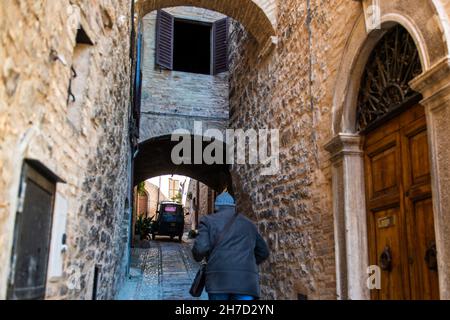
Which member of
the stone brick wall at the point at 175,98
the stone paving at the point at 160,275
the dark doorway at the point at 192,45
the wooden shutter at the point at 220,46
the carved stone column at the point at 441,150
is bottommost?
the stone paving at the point at 160,275

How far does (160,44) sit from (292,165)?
217 inches

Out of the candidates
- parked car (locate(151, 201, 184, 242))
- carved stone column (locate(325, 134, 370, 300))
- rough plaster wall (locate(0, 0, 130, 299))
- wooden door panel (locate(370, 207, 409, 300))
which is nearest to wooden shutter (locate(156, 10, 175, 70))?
rough plaster wall (locate(0, 0, 130, 299))

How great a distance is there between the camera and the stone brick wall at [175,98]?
378 inches

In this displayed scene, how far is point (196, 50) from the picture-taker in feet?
41.5

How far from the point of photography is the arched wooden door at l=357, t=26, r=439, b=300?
11.4 feet

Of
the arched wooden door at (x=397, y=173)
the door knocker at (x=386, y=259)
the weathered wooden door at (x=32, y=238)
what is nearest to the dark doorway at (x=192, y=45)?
the arched wooden door at (x=397, y=173)

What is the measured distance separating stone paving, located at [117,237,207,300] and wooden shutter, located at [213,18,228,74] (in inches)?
173

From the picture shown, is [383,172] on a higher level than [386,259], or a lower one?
higher

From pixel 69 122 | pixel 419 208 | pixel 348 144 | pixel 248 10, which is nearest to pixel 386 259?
pixel 419 208

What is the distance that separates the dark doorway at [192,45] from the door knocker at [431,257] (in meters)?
8.60

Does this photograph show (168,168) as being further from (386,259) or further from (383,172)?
(386,259)

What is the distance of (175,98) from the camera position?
9867mm

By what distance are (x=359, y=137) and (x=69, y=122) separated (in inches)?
106

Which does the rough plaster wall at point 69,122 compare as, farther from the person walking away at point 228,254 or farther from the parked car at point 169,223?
the parked car at point 169,223
